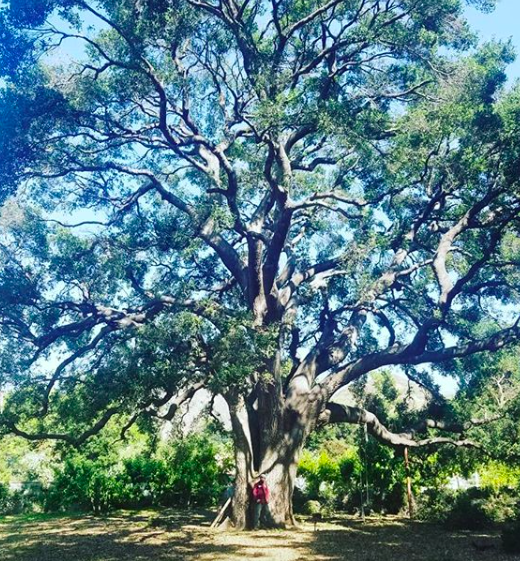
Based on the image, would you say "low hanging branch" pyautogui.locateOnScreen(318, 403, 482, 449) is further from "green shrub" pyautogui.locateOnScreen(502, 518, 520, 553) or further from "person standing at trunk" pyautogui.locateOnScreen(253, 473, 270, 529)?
"green shrub" pyautogui.locateOnScreen(502, 518, 520, 553)

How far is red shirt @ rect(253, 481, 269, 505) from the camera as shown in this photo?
9875 mm

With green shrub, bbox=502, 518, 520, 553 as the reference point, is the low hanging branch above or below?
above

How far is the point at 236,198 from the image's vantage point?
34.0 ft

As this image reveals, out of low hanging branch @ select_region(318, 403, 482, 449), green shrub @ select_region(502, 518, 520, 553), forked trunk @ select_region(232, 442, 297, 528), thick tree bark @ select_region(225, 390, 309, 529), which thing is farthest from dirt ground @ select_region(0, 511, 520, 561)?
low hanging branch @ select_region(318, 403, 482, 449)

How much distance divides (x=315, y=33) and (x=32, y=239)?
692cm

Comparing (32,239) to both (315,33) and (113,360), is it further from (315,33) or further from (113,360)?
(315,33)

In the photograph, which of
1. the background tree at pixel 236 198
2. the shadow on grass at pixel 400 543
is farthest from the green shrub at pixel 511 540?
the background tree at pixel 236 198

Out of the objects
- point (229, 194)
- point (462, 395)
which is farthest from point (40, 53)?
point (462, 395)

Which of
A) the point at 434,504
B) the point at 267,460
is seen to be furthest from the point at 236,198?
the point at 434,504

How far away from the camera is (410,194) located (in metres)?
11.1

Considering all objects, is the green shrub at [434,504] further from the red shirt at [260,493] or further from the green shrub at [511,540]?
the red shirt at [260,493]

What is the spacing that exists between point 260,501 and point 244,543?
5.22 feet

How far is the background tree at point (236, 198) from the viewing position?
862 centimetres

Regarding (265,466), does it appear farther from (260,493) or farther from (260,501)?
(260,501)
